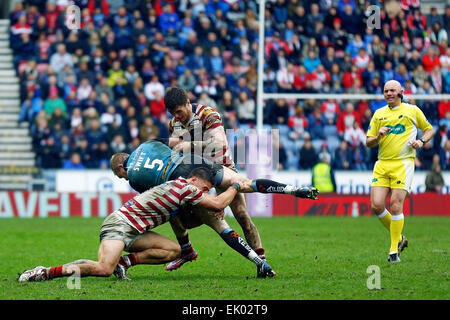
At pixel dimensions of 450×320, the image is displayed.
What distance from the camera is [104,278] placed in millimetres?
9539

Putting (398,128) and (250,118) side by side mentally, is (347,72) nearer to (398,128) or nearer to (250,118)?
(250,118)

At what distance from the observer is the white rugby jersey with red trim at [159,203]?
9008 millimetres

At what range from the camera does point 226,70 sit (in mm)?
23656

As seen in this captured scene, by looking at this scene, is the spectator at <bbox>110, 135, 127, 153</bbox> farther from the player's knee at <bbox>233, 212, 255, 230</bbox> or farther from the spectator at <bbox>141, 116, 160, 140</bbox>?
the player's knee at <bbox>233, 212, 255, 230</bbox>

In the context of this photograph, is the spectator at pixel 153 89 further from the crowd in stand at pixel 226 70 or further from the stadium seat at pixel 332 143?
the stadium seat at pixel 332 143

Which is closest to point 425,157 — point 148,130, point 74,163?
point 148,130

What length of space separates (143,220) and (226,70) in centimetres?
1488

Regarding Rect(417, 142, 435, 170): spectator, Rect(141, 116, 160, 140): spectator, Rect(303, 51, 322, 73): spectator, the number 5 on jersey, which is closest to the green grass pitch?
the number 5 on jersey

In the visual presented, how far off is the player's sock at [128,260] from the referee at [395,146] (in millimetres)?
3497

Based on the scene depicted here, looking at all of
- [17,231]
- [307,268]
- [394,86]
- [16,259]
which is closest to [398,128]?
[394,86]

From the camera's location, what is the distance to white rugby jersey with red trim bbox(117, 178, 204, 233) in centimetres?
901

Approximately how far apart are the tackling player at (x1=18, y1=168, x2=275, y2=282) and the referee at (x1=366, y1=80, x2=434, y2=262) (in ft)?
8.53

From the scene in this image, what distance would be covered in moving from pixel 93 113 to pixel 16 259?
11.4m

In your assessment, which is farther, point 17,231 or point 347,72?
point 347,72
